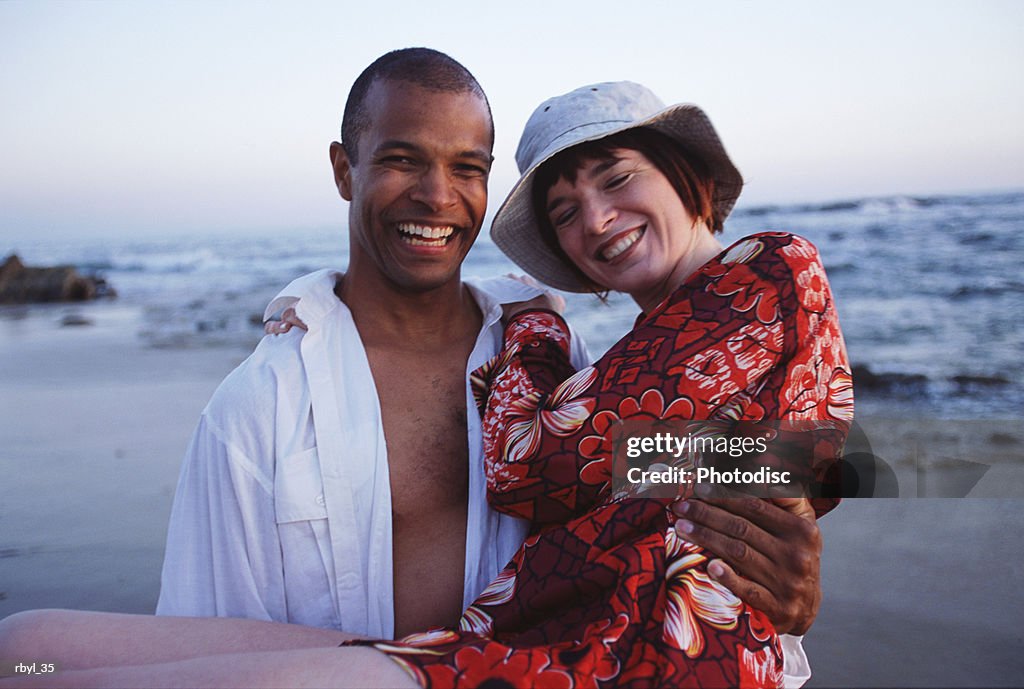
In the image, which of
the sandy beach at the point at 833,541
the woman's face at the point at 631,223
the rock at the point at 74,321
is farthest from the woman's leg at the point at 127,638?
the rock at the point at 74,321

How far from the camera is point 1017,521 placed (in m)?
4.59

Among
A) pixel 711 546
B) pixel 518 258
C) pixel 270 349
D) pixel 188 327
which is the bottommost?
pixel 188 327

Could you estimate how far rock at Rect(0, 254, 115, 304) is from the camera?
1543 cm

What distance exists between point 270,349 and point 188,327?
9818mm

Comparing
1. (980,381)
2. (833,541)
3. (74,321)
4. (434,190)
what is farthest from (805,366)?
(74,321)

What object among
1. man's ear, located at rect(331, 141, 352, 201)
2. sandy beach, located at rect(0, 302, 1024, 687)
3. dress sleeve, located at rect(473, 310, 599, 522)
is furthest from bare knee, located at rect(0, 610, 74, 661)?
sandy beach, located at rect(0, 302, 1024, 687)

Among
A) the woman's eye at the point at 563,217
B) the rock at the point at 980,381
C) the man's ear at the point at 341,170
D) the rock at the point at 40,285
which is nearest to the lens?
the woman's eye at the point at 563,217

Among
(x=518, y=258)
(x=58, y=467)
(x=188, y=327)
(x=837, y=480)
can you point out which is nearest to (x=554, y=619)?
(x=837, y=480)

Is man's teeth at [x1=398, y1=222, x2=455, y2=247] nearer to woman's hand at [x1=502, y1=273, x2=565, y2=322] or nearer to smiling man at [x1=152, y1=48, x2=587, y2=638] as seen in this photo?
smiling man at [x1=152, y1=48, x2=587, y2=638]

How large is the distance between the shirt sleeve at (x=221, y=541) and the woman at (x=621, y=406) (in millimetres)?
304

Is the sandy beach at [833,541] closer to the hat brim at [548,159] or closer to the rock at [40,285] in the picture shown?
the hat brim at [548,159]

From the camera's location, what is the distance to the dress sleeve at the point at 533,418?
2.21m

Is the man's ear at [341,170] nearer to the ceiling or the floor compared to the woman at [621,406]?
nearer to the ceiling

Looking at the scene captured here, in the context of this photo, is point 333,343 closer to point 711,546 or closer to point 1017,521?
point 711,546
